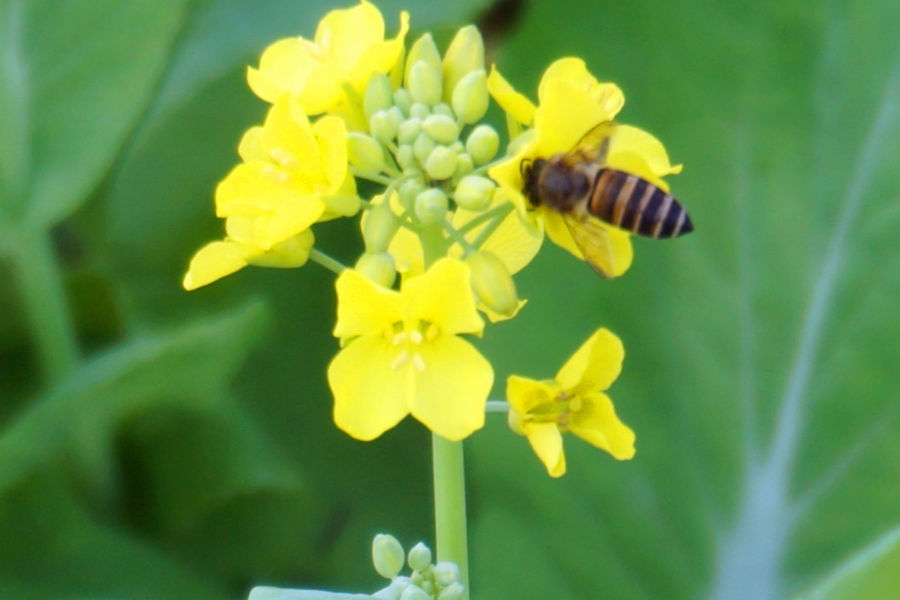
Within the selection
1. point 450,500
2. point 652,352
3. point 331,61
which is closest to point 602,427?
point 450,500

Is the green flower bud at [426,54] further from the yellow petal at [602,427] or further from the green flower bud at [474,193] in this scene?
the yellow petal at [602,427]

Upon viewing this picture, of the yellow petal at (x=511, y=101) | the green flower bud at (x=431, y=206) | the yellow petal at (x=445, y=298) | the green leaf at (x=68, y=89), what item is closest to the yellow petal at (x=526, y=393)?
the yellow petal at (x=445, y=298)

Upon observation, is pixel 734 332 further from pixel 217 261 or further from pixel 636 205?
pixel 217 261

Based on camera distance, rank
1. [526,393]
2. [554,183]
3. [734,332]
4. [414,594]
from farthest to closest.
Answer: [734,332] < [554,183] < [526,393] < [414,594]

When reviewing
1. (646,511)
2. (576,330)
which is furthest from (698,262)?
(646,511)

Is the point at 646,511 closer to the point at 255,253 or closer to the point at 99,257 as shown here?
the point at 255,253
